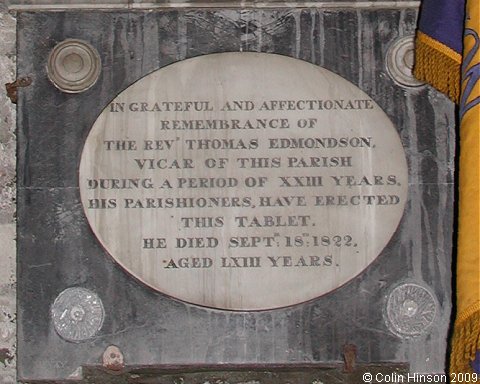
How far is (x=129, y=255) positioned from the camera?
4.49 metres

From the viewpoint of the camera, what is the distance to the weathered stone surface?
448 cm

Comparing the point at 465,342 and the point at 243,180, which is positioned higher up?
the point at 243,180

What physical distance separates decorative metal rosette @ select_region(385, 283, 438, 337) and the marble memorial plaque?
8.8 inches

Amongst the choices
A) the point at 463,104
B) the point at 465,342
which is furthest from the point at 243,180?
the point at 465,342

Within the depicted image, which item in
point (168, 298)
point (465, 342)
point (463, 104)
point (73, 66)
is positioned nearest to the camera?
→ point (465, 342)

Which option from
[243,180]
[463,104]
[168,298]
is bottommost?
[168,298]

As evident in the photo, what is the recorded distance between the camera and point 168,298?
4.49 metres

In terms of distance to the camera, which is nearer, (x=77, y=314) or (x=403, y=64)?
(x=77, y=314)

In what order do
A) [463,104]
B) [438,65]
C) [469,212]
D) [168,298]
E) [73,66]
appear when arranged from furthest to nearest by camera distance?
[73,66], [168,298], [438,65], [463,104], [469,212]

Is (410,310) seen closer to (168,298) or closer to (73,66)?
(168,298)

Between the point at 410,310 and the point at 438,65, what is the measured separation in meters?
1.16

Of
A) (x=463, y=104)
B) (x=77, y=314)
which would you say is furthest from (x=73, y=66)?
(x=463, y=104)

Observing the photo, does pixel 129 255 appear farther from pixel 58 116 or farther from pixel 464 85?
pixel 464 85

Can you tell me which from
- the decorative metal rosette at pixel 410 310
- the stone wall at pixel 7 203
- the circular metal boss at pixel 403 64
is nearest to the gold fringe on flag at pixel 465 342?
the decorative metal rosette at pixel 410 310
